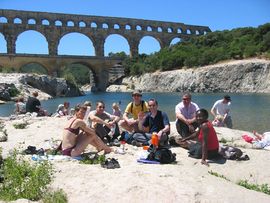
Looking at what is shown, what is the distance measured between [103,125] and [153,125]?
127 cm

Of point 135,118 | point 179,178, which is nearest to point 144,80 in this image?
point 135,118

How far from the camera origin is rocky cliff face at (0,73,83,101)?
34125 mm

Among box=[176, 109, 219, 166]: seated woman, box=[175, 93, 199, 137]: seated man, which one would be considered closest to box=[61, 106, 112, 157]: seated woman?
box=[176, 109, 219, 166]: seated woman

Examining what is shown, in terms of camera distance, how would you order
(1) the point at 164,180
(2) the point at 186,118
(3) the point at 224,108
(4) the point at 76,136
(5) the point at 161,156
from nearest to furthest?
(1) the point at 164,180, (5) the point at 161,156, (4) the point at 76,136, (2) the point at 186,118, (3) the point at 224,108

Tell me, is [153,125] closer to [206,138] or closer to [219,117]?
[206,138]

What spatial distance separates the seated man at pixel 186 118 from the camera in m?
9.17

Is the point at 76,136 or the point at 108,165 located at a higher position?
the point at 76,136

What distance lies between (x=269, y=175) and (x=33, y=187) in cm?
408

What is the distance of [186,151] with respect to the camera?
8461 mm

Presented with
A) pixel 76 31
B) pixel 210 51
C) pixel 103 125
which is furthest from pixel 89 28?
pixel 103 125

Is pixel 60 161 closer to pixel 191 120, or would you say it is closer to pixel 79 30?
pixel 191 120

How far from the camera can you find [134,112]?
9.87 meters

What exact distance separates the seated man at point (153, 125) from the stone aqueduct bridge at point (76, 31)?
53.6 meters

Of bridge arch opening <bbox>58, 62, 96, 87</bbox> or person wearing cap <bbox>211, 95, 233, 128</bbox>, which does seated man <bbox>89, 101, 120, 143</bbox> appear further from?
bridge arch opening <bbox>58, 62, 96, 87</bbox>
